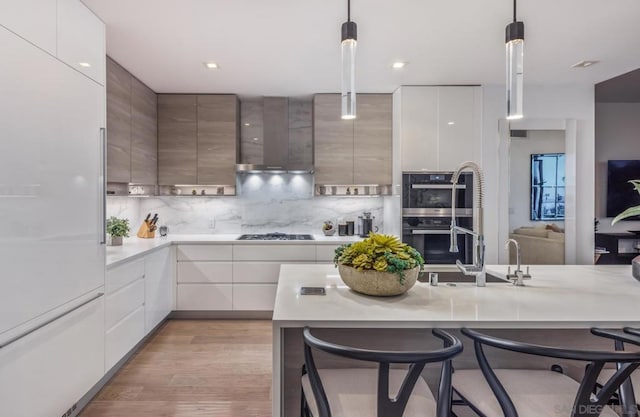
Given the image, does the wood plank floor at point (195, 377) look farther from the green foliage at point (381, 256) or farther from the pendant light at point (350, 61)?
the pendant light at point (350, 61)

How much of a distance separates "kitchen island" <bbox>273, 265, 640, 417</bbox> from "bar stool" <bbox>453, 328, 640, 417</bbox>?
0.59 feet

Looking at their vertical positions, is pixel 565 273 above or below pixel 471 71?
below

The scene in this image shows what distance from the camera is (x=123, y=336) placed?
2.74 metres

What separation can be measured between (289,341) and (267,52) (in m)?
2.31

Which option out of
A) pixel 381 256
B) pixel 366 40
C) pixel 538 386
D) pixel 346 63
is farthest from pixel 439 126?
pixel 538 386

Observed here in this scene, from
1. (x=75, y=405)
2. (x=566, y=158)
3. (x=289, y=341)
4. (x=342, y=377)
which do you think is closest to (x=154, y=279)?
(x=75, y=405)

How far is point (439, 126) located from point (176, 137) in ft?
9.48

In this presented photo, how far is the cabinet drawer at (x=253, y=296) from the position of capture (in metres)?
3.89

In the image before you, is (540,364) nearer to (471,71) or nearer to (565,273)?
(565,273)

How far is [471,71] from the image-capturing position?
11.3 ft

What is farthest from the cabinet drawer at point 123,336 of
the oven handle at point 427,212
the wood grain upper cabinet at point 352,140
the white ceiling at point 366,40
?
the oven handle at point 427,212

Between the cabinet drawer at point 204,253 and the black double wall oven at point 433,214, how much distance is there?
1889mm

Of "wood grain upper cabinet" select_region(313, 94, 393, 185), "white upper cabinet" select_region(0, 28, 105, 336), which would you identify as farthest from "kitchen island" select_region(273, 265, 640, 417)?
"wood grain upper cabinet" select_region(313, 94, 393, 185)

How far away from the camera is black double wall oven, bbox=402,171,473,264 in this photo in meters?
3.83
